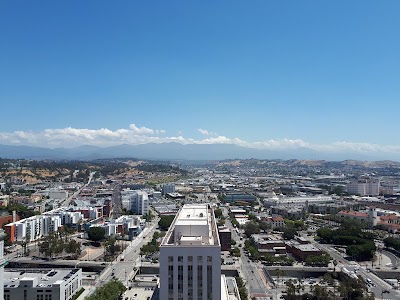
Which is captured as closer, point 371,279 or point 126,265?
point 371,279

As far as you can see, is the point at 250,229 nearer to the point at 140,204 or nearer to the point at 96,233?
the point at 96,233

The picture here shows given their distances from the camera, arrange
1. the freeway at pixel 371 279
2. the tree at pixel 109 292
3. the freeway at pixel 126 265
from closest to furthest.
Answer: the tree at pixel 109 292
the freeway at pixel 371 279
the freeway at pixel 126 265

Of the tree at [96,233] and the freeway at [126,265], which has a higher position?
the tree at [96,233]

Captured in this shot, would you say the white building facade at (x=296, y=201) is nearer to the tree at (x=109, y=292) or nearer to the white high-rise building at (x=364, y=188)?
the white high-rise building at (x=364, y=188)

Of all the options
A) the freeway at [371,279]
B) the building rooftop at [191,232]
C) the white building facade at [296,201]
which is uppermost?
the building rooftop at [191,232]

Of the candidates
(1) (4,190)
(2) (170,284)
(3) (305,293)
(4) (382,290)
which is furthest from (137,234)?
(1) (4,190)

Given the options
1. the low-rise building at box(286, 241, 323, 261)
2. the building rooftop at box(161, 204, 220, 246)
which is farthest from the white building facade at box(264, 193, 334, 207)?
the building rooftop at box(161, 204, 220, 246)

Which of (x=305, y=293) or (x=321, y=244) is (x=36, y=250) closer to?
(x=305, y=293)

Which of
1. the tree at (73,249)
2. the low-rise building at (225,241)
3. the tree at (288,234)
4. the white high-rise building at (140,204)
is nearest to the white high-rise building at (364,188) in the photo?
the tree at (288,234)

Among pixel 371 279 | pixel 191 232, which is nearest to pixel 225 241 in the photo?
pixel 371 279
